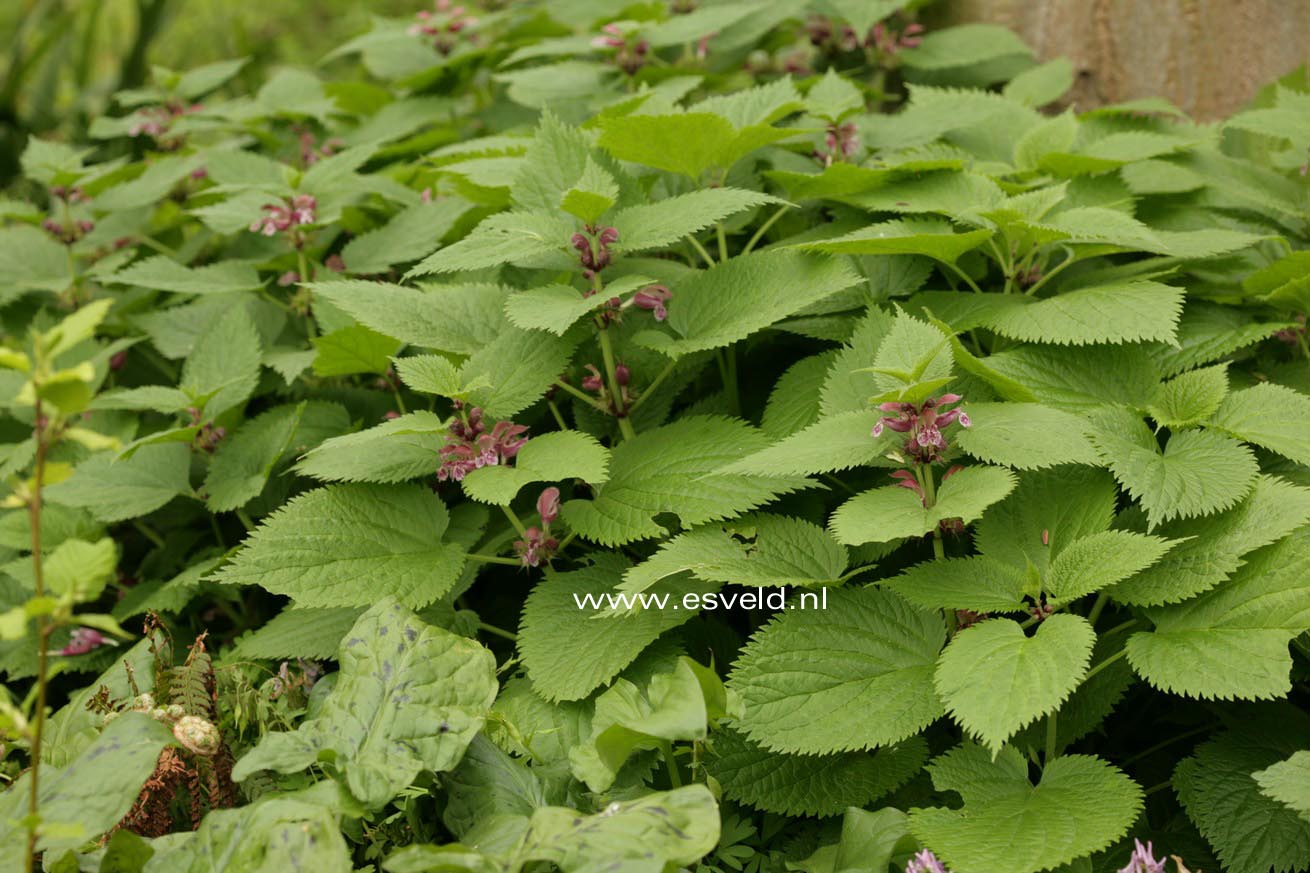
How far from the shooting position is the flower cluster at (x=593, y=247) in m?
1.99

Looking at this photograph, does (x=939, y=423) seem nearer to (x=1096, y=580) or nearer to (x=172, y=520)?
(x=1096, y=580)

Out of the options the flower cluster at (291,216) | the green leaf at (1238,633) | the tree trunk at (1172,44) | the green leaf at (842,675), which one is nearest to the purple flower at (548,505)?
the green leaf at (842,675)

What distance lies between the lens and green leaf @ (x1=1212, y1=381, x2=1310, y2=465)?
1.73 m

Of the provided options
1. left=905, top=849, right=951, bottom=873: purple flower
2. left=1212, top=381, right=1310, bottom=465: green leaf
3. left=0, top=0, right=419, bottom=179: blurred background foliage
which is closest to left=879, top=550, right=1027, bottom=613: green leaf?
left=905, top=849, right=951, bottom=873: purple flower

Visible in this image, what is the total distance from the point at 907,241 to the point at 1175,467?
0.60 metres

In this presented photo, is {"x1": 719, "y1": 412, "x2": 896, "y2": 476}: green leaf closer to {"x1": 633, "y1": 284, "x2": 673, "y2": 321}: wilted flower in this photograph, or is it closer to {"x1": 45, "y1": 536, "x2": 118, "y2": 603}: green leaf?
{"x1": 633, "y1": 284, "x2": 673, "y2": 321}: wilted flower

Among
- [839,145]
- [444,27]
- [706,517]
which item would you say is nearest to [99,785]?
[706,517]

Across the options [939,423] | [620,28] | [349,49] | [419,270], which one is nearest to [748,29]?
[620,28]

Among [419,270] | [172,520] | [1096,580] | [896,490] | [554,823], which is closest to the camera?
[554,823]

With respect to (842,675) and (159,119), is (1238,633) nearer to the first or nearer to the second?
(842,675)

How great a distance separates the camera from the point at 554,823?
1381 mm

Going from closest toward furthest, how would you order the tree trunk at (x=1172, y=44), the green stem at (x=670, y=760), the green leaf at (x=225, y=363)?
the green stem at (x=670, y=760) → the green leaf at (x=225, y=363) → the tree trunk at (x=1172, y=44)

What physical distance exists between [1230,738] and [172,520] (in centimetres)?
219

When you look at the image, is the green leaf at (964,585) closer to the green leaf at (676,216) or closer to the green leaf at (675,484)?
the green leaf at (675,484)
